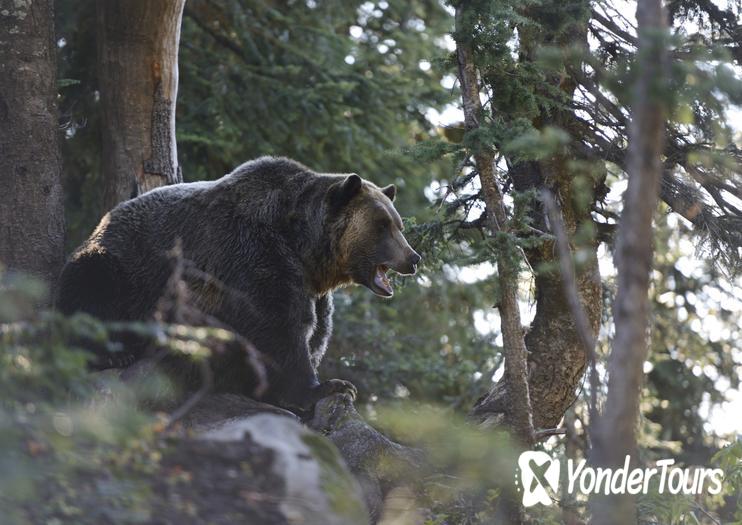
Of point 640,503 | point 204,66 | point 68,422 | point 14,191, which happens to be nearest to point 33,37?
point 14,191

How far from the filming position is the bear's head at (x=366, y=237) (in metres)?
7.76

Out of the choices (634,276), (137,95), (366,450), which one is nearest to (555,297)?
(366,450)

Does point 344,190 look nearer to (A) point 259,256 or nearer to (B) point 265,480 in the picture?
(A) point 259,256

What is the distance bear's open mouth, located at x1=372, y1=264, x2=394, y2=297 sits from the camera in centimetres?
784

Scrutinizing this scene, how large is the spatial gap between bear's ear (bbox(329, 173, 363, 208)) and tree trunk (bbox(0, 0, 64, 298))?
253 centimetres

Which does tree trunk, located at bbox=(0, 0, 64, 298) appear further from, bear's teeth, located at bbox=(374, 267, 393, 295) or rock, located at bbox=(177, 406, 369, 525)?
rock, located at bbox=(177, 406, 369, 525)

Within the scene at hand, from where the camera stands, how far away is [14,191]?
855cm

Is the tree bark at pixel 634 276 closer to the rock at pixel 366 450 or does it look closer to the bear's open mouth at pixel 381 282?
the rock at pixel 366 450

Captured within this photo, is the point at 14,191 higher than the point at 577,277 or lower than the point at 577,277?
higher

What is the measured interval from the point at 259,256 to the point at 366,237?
34.8 inches

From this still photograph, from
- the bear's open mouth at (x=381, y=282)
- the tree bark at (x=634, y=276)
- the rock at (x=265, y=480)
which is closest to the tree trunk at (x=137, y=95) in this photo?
the bear's open mouth at (x=381, y=282)

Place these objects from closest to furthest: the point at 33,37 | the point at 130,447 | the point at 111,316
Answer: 1. the point at 130,447
2. the point at 111,316
3. the point at 33,37

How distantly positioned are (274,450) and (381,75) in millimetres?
10714

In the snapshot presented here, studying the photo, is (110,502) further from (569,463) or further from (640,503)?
(640,503)
